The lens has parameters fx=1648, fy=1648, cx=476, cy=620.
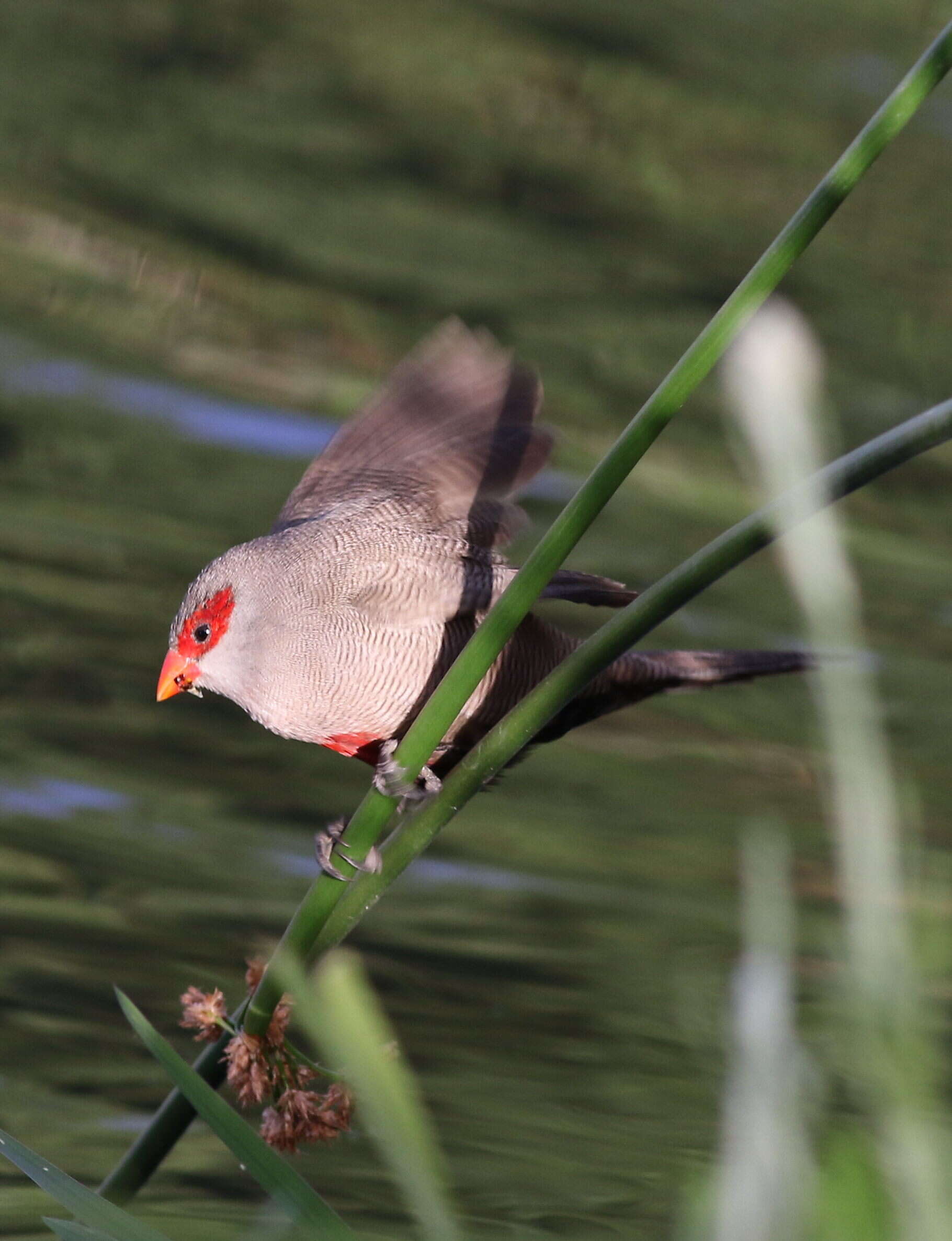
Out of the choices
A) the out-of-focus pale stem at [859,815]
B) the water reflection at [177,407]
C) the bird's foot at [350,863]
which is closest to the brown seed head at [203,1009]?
the bird's foot at [350,863]

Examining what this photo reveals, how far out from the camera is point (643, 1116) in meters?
3.55

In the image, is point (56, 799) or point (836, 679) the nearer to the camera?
point (836, 679)

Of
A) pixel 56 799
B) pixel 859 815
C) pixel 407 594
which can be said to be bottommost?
pixel 859 815

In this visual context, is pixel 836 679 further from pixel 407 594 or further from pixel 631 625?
pixel 407 594

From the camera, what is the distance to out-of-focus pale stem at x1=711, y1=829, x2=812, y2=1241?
1.39 ft

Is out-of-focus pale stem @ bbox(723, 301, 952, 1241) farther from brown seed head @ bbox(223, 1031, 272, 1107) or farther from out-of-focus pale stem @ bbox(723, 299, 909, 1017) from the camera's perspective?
brown seed head @ bbox(223, 1031, 272, 1107)

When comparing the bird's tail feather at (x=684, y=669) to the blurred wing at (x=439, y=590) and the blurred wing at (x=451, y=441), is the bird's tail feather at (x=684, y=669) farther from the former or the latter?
the blurred wing at (x=451, y=441)

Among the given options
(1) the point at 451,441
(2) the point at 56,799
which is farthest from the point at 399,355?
(1) the point at 451,441

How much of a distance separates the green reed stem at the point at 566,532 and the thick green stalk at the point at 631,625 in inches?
0.4

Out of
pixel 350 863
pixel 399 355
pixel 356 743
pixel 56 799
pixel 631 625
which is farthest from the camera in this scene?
pixel 399 355

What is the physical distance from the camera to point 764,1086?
438 millimetres

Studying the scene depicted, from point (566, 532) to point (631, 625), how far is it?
0.09 metres

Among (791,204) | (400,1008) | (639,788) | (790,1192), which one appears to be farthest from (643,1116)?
(791,204)

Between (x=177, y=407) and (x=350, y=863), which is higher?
(x=177, y=407)
